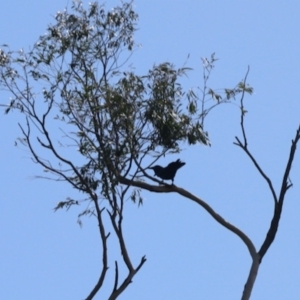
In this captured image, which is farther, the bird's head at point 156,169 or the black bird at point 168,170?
the bird's head at point 156,169

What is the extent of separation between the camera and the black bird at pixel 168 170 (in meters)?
17.2

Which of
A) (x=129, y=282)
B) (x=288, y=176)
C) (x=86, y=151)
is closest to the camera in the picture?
(x=288, y=176)

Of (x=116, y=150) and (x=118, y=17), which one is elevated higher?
(x=118, y=17)

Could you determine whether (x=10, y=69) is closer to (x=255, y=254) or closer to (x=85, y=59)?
(x=85, y=59)

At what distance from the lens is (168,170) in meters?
17.3

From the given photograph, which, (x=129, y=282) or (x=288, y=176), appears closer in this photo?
(x=288, y=176)

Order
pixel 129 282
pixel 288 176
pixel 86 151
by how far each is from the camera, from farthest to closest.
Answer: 1. pixel 86 151
2. pixel 129 282
3. pixel 288 176

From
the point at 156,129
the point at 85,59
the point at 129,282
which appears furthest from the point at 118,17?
the point at 129,282

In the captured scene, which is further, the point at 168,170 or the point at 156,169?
the point at 156,169

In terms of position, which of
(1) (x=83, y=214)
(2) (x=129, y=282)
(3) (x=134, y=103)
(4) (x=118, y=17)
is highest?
(4) (x=118, y=17)

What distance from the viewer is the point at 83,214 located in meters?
17.7

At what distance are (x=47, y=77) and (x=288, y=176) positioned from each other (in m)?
4.47

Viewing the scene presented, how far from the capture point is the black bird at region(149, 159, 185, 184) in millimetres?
17156

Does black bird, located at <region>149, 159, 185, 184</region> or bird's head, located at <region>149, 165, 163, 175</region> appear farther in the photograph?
bird's head, located at <region>149, 165, 163, 175</region>
